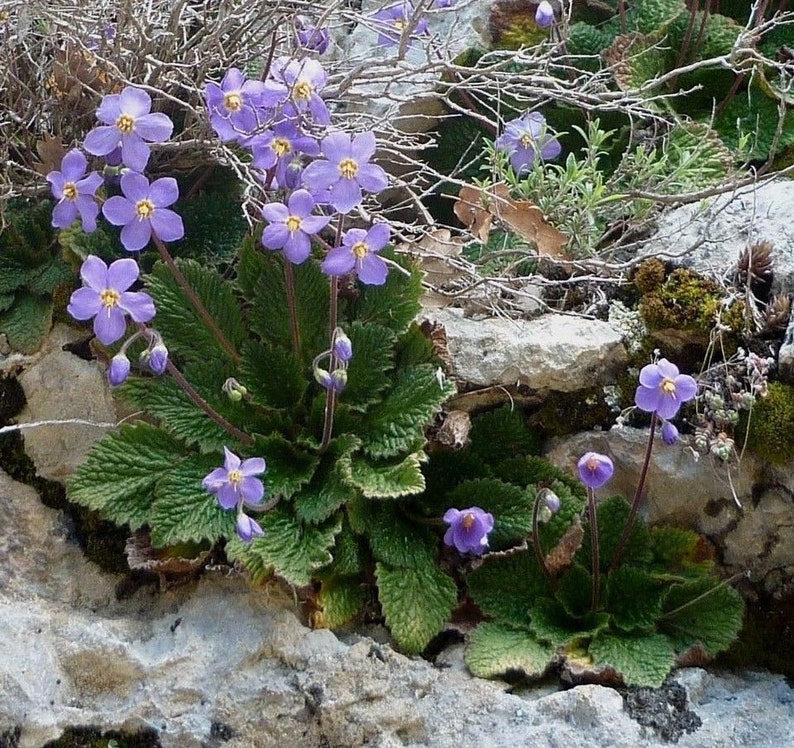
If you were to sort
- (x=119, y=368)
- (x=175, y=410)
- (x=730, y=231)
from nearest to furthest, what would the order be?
(x=119, y=368)
(x=175, y=410)
(x=730, y=231)

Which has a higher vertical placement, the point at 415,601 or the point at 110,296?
the point at 110,296

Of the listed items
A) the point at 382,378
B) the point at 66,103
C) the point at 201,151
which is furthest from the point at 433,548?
the point at 66,103

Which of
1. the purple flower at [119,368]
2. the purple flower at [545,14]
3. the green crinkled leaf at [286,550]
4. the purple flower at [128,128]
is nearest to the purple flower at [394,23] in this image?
the purple flower at [545,14]

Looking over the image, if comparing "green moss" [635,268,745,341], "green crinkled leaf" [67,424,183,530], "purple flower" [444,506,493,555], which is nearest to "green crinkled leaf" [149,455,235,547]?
"green crinkled leaf" [67,424,183,530]

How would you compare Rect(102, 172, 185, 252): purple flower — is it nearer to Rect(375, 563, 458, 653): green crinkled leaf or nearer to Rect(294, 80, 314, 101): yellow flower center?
Rect(294, 80, 314, 101): yellow flower center

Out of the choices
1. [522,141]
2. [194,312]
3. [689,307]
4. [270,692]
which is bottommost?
[270,692]

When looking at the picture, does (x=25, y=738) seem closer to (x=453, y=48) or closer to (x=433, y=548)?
(x=433, y=548)

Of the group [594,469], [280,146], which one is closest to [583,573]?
[594,469]

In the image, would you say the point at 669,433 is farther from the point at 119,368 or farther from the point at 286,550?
the point at 119,368
